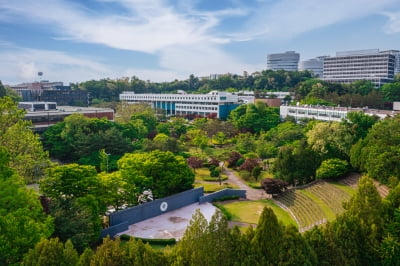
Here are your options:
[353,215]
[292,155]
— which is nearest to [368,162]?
[292,155]

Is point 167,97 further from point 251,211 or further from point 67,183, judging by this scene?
point 67,183

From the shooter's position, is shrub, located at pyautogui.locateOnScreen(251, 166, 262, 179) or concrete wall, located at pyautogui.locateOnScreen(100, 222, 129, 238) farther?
shrub, located at pyautogui.locateOnScreen(251, 166, 262, 179)

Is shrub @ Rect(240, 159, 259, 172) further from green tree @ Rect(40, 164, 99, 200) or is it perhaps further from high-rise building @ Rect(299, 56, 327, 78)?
high-rise building @ Rect(299, 56, 327, 78)

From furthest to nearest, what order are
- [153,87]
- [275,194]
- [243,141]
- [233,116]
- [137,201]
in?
[153,87]
[233,116]
[243,141]
[275,194]
[137,201]

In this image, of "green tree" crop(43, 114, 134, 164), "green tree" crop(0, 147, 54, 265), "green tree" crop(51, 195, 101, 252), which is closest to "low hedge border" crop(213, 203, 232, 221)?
"green tree" crop(51, 195, 101, 252)

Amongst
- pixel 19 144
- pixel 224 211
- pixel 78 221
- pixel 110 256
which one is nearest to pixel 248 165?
pixel 224 211

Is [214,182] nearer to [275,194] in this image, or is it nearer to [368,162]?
[275,194]
